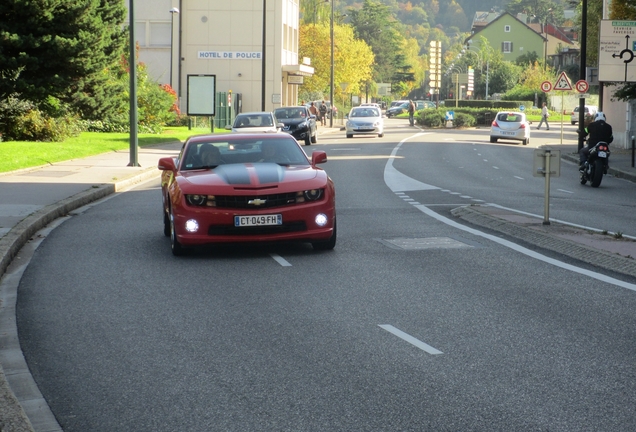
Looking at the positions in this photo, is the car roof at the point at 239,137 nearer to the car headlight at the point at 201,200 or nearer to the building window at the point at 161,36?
the car headlight at the point at 201,200

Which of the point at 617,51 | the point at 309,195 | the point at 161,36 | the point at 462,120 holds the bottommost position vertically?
the point at 309,195

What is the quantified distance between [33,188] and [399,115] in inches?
3651

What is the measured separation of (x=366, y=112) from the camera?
180 ft

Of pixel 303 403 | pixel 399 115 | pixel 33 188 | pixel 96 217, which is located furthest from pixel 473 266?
pixel 399 115

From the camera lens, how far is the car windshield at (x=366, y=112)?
54.5m

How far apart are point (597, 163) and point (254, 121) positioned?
16135 mm

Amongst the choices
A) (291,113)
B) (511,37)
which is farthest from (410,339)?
(511,37)

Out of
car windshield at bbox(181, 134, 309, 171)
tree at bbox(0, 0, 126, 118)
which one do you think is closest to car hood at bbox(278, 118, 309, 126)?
tree at bbox(0, 0, 126, 118)

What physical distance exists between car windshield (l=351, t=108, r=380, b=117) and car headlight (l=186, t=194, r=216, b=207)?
42.9 m

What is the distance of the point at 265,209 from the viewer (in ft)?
38.7

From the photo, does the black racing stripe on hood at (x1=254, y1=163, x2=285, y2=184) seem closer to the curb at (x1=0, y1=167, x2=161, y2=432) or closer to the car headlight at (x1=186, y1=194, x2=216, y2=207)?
the car headlight at (x1=186, y1=194, x2=216, y2=207)

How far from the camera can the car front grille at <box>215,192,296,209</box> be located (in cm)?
1180

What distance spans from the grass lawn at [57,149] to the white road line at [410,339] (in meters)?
17.9

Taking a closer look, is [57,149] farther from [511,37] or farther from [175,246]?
[511,37]
